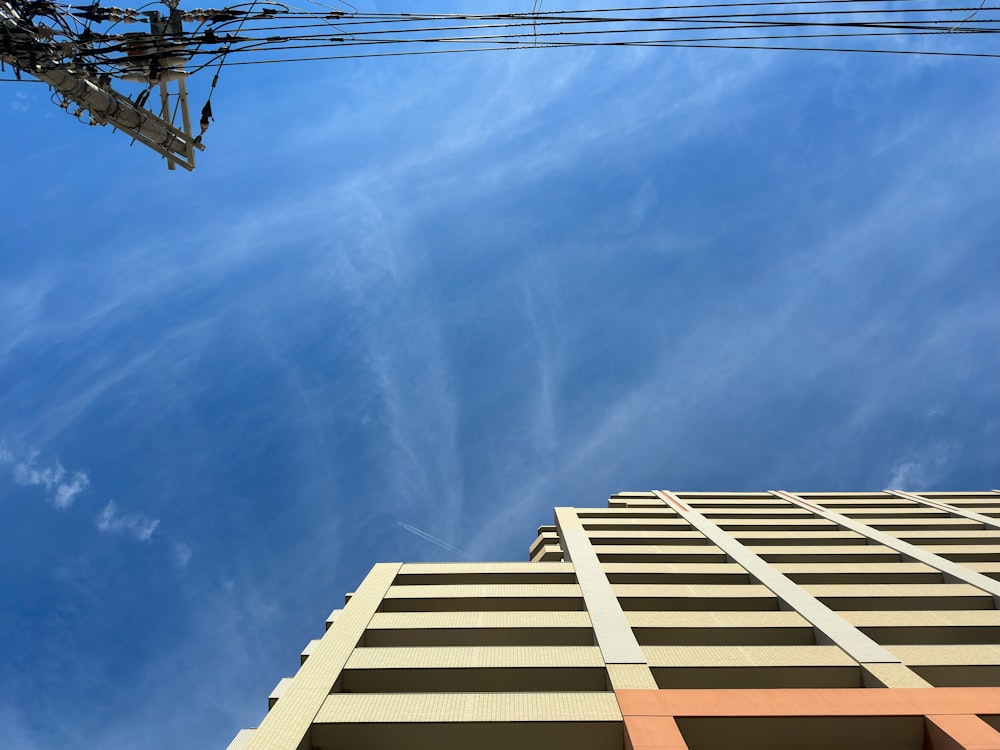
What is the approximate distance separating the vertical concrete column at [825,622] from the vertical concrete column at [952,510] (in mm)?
13429

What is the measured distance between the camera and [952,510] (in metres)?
29.5

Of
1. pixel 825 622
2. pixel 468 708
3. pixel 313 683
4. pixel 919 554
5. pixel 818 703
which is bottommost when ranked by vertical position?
pixel 313 683

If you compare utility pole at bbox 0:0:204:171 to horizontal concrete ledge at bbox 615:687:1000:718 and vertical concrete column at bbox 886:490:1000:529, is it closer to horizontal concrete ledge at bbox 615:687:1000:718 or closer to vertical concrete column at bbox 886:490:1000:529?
horizontal concrete ledge at bbox 615:687:1000:718

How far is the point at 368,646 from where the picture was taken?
15.4 metres

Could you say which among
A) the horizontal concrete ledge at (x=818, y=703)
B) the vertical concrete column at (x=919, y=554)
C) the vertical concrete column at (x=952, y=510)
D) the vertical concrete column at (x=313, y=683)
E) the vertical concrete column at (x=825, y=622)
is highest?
the vertical concrete column at (x=952, y=510)

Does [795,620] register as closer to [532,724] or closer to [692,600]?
[692,600]

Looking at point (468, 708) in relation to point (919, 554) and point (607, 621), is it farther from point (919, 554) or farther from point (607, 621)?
point (919, 554)

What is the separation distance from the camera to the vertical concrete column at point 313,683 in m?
10.8

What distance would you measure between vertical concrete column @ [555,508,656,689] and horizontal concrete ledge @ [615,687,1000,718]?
1.22 m

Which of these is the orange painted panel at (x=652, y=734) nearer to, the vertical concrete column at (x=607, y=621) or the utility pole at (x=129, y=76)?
the vertical concrete column at (x=607, y=621)

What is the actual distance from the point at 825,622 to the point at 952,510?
20283mm

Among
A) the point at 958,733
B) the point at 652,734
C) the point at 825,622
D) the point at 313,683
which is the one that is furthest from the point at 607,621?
the point at 313,683

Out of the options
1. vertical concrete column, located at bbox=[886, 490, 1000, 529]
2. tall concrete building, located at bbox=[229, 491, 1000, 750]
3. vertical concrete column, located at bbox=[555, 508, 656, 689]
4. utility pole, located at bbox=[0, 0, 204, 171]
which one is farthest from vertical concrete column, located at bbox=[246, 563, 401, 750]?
vertical concrete column, located at bbox=[886, 490, 1000, 529]

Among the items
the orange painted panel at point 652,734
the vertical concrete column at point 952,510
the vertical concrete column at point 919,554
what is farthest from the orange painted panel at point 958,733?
the vertical concrete column at point 952,510
